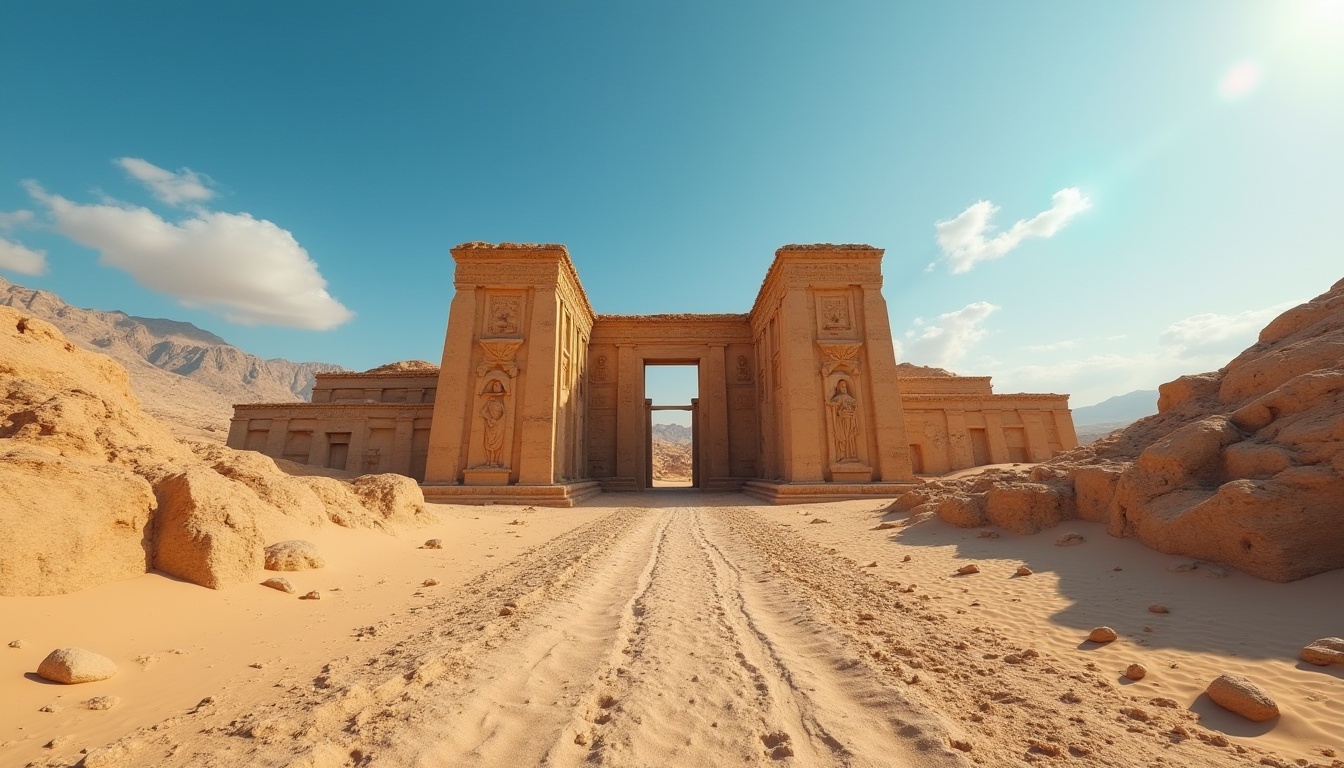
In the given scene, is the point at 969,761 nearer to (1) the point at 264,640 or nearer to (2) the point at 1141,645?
(2) the point at 1141,645

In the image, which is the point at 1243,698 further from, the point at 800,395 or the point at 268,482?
the point at 800,395

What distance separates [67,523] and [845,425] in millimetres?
17817

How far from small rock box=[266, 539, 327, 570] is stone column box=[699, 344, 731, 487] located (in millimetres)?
19163

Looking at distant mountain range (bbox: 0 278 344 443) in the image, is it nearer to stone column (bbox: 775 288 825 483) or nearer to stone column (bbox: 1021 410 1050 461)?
stone column (bbox: 775 288 825 483)

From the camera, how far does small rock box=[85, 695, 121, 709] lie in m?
2.53

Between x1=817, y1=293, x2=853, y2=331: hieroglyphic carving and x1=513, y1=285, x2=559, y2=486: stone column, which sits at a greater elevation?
x1=817, y1=293, x2=853, y2=331: hieroglyphic carving

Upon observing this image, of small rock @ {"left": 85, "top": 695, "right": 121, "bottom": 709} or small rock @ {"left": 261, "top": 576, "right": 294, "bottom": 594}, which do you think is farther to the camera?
small rock @ {"left": 261, "top": 576, "right": 294, "bottom": 594}

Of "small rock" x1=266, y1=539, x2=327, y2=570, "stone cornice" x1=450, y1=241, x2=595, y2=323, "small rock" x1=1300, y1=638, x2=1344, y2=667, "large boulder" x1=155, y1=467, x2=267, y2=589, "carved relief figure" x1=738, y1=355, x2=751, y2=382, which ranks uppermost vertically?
"stone cornice" x1=450, y1=241, x2=595, y2=323

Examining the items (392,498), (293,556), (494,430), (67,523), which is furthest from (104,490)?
(494,430)

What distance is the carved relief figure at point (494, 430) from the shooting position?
16953 millimetres

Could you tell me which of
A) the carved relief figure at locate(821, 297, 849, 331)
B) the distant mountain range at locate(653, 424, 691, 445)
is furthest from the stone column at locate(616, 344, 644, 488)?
the distant mountain range at locate(653, 424, 691, 445)

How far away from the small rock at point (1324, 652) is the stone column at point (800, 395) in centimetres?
1410

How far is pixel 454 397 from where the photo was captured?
56.8 feet

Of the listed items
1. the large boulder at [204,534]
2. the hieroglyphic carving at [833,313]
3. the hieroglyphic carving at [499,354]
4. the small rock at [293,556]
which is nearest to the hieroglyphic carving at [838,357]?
the hieroglyphic carving at [833,313]
